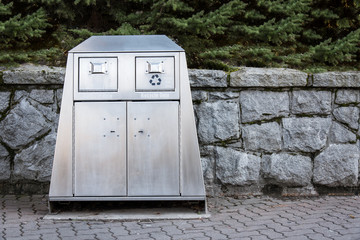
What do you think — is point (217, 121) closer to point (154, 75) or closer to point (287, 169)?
point (287, 169)

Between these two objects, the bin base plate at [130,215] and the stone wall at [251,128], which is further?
the stone wall at [251,128]

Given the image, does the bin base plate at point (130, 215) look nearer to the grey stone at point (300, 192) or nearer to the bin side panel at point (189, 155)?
the bin side panel at point (189, 155)

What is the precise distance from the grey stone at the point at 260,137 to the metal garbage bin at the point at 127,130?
1.07m

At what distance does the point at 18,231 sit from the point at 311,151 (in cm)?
320

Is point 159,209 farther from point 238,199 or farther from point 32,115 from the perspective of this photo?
point 32,115

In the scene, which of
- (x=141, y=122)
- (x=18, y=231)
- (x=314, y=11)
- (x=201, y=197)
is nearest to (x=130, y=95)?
(x=141, y=122)

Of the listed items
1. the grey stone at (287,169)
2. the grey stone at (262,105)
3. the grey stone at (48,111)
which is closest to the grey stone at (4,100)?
the grey stone at (48,111)

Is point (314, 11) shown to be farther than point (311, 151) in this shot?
Yes

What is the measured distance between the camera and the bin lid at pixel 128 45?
4086 millimetres

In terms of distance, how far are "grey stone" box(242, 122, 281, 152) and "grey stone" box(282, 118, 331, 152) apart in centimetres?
13

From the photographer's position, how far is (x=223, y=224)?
396 centimetres

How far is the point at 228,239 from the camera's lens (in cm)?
355

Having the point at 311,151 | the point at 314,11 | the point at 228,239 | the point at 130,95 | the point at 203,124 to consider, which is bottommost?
the point at 228,239

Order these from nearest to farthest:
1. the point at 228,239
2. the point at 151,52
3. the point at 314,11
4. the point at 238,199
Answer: the point at 228,239 → the point at 151,52 → the point at 238,199 → the point at 314,11
